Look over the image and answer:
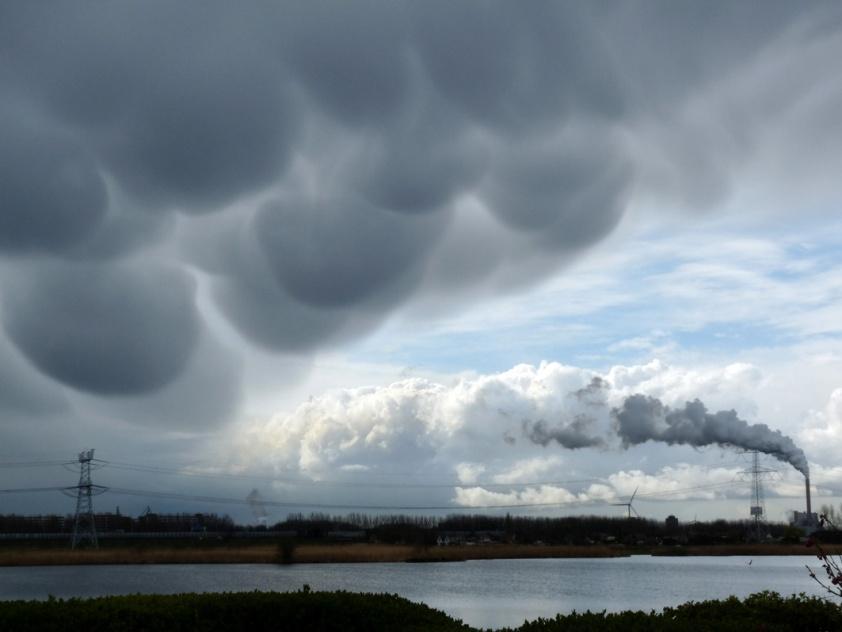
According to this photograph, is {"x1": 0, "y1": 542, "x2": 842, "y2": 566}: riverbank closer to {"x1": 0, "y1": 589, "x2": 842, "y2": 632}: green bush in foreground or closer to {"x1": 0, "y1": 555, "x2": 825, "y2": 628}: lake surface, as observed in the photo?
{"x1": 0, "y1": 555, "x2": 825, "y2": 628}: lake surface

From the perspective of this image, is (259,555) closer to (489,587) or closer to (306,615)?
(489,587)

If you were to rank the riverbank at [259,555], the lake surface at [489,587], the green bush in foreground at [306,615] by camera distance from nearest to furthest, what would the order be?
the green bush in foreground at [306,615]
the lake surface at [489,587]
the riverbank at [259,555]

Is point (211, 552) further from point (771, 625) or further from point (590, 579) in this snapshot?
point (771, 625)

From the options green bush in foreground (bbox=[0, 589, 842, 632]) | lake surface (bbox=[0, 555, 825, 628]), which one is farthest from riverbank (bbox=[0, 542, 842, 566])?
A: green bush in foreground (bbox=[0, 589, 842, 632])

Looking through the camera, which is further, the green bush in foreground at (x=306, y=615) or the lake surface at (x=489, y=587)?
the lake surface at (x=489, y=587)

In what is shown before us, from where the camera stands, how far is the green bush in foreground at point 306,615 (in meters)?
20.2

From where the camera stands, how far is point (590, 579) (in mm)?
73688

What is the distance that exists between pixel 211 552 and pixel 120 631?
299 ft

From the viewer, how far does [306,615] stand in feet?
73.4

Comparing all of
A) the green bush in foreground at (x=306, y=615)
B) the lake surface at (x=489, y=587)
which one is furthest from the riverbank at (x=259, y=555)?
the green bush in foreground at (x=306, y=615)

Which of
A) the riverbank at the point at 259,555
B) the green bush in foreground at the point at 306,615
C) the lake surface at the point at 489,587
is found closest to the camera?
the green bush in foreground at the point at 306,615

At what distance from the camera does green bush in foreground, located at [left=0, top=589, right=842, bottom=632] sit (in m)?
20.2

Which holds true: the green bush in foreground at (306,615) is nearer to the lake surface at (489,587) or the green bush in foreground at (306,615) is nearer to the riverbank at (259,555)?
the lake surface at (489,587)

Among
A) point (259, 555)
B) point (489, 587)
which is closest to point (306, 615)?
point (489, 587)
